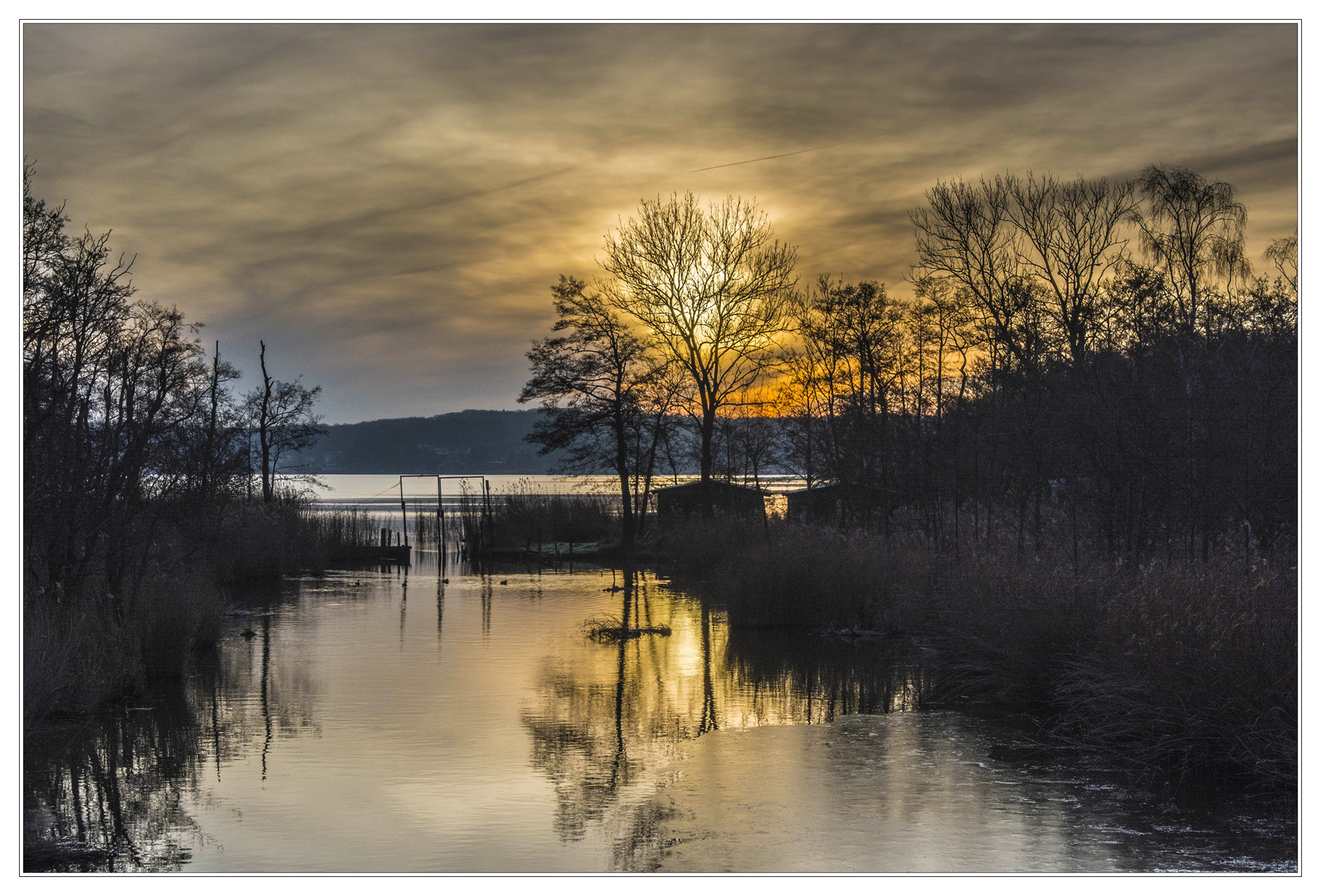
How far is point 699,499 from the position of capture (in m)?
38.8

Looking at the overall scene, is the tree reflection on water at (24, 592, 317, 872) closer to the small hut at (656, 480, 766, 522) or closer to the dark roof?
the small hut at (656, 480, 766, 522)

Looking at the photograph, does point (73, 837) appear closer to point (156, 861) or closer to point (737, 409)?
point (156, 861)

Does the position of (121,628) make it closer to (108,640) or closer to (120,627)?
(120,627)

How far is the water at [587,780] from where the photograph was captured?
6652 mm

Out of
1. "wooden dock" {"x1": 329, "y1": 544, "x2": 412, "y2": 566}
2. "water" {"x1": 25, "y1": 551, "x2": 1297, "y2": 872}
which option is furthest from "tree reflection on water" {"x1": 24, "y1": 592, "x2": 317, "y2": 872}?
"wooden dock" {"x1": 329, "y1": 544, "x2": 412, "y2": 566}

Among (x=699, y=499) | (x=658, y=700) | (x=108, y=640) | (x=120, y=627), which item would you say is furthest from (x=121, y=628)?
(x=699, y=499)

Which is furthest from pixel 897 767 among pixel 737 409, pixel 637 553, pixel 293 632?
pixel 737 409

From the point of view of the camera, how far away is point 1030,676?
11469 millimetres

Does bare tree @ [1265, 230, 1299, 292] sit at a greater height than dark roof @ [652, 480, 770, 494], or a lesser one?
greater

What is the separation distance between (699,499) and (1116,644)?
29.3m

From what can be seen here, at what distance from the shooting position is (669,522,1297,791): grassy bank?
26.5 feet

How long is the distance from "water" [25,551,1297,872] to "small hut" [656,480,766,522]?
→ 70.4 ft

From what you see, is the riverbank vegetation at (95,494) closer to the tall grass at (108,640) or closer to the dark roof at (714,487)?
the tall grass at (108,640)

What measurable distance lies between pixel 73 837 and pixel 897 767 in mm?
6002
